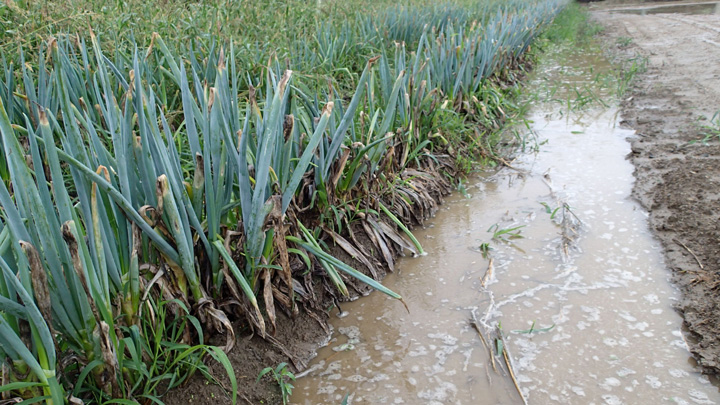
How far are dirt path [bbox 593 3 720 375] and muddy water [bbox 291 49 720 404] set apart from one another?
0.24ft

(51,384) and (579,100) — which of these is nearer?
(51,384)

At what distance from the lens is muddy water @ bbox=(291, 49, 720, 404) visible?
1.68 metres

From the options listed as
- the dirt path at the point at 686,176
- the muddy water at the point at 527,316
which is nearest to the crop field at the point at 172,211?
the muddy water at the point at 527,316

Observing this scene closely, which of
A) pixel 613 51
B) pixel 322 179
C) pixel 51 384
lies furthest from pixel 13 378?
pixel 613 51

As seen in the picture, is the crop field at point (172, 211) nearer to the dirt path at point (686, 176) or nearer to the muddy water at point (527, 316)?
the muddy water at point (527, 316)

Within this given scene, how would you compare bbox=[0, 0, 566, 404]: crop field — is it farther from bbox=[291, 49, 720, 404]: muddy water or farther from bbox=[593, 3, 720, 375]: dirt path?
bbox=[593, 3, 720, 375]: dirt path

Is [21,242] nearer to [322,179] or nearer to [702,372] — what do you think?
[322,179]

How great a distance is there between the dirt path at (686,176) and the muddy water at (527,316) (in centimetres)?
7

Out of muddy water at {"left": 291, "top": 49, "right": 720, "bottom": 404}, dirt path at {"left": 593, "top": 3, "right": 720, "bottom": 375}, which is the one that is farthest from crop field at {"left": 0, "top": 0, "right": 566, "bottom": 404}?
dirt path at {"left": 593, "top": 3, "right": 720, "bottom": 375}

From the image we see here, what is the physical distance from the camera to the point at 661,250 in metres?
2.42

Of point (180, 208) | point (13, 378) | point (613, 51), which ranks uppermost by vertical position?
point (180, 208)

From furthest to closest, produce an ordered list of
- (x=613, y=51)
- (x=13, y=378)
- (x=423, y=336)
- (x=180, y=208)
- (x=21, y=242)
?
(x=613, y=51)
(x=423, y=336)
(x=180, y=208)
(x=13, y=378)
(x=21, y=242)

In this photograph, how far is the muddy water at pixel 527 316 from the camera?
1.68 m

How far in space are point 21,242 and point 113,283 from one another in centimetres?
34
